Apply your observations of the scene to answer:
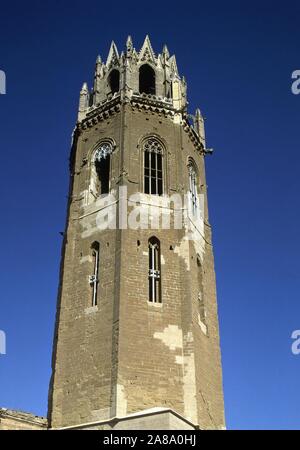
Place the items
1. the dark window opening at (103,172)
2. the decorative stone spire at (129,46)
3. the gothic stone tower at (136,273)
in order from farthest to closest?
the decorative stone spire at (129,46) < the dark window opening at (103,172) < the gothic stone tower at (136,273)

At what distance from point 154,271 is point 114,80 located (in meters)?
13.5

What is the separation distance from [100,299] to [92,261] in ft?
7.80

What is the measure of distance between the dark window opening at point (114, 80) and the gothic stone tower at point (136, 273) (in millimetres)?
201

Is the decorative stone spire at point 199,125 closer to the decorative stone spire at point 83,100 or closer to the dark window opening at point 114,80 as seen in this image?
the dark window opening at point 114,80

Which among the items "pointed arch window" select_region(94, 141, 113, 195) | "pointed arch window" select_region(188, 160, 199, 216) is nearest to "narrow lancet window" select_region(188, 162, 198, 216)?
"pointed arch window" select_region(188, 160, 199, 216)

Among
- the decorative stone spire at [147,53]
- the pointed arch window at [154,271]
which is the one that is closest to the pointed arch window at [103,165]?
the pointed arch window at [154,271]

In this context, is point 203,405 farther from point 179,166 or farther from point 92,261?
point 179,166

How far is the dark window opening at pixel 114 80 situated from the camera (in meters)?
33.7

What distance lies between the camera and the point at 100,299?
80.9 feet

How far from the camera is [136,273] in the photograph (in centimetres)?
2495

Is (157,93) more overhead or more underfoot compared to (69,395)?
more overhead

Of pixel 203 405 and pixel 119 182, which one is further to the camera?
pixel 119 182
